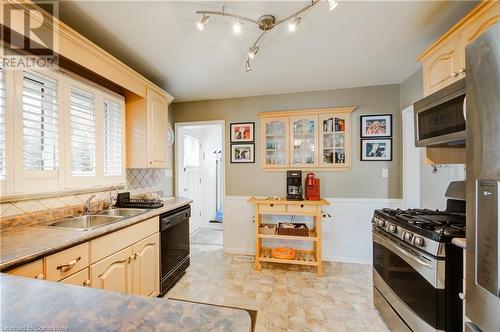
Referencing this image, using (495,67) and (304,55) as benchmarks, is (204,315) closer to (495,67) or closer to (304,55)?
(495,67)

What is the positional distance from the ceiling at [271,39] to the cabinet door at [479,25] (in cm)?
26

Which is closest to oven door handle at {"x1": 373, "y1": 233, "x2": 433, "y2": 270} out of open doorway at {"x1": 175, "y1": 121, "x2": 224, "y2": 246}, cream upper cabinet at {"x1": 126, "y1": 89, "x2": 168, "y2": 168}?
open doorway at {"x1": 175, "y1": 121, "x2": 224, "y2": 246}

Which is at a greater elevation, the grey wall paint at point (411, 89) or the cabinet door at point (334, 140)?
the grey wall paint at point (411, 89)

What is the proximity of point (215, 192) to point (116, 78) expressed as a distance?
353 cm

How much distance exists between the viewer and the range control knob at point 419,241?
4.21 feet

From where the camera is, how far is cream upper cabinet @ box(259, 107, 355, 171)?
294 cm

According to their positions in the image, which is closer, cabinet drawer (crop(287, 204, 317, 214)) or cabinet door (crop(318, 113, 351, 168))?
cabinet drawer (crop(287, 204, 317, 214))

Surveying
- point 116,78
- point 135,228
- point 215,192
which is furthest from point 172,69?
point 215,192

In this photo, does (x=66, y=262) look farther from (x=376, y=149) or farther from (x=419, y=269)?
(x=376, y=149)

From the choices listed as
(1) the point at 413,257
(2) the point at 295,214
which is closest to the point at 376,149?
(2) the point at 295,214

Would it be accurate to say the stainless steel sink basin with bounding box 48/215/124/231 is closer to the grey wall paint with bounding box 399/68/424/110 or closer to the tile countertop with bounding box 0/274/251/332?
the tile countertop with bounding box 0/274/251/332

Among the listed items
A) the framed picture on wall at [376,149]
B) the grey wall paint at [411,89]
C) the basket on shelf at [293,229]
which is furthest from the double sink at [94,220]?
the grey wall paint at [411,89]

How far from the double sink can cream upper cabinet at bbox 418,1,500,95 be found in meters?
2.67

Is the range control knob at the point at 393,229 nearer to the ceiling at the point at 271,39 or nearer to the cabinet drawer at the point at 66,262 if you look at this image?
the ceiling at the point at 271,39
